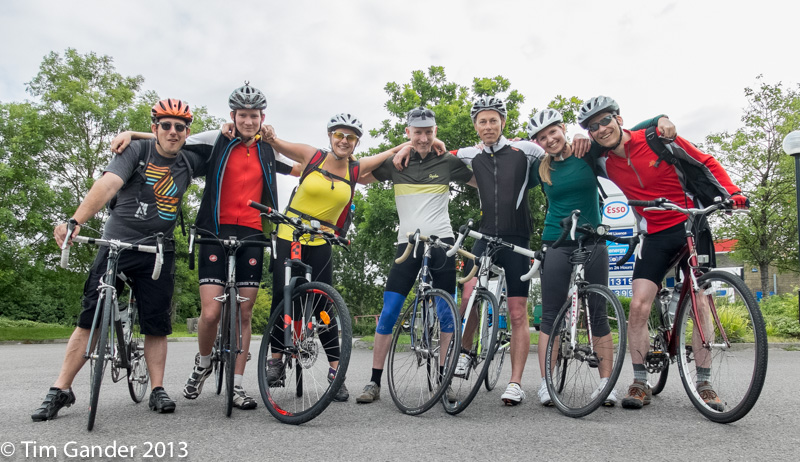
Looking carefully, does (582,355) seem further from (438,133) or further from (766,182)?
(766,182)

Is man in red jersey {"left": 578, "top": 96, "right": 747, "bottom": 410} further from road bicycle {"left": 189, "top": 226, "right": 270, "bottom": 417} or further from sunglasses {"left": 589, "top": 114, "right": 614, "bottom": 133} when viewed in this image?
road bicycle {"left": 189, "top": 226, "right": 270, "bottom": 417}

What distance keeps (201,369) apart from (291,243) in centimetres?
128

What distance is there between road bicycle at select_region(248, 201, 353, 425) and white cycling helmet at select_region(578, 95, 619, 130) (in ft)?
7.85

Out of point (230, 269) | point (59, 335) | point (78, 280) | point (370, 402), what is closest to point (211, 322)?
point (230, 269)

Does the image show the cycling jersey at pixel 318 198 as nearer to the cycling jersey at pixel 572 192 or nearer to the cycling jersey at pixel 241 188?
the cycling jersey at pixel 241 188

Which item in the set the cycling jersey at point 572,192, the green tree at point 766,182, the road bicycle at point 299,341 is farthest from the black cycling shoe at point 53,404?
the green tree at point 766,182

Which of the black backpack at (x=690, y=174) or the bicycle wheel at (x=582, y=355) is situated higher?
the black backpack at (x=690, y=174)

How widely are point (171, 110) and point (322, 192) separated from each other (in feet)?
4.45

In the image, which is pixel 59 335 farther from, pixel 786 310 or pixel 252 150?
pixel 786 310

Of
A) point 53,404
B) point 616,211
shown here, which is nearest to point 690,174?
point 53,404

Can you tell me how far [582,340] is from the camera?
4.34 meters

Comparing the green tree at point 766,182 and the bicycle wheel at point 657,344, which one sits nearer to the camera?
the bicycle wheel at point 657,344

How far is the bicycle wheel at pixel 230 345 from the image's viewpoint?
13.6ft

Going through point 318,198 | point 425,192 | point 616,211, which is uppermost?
point 616,211
